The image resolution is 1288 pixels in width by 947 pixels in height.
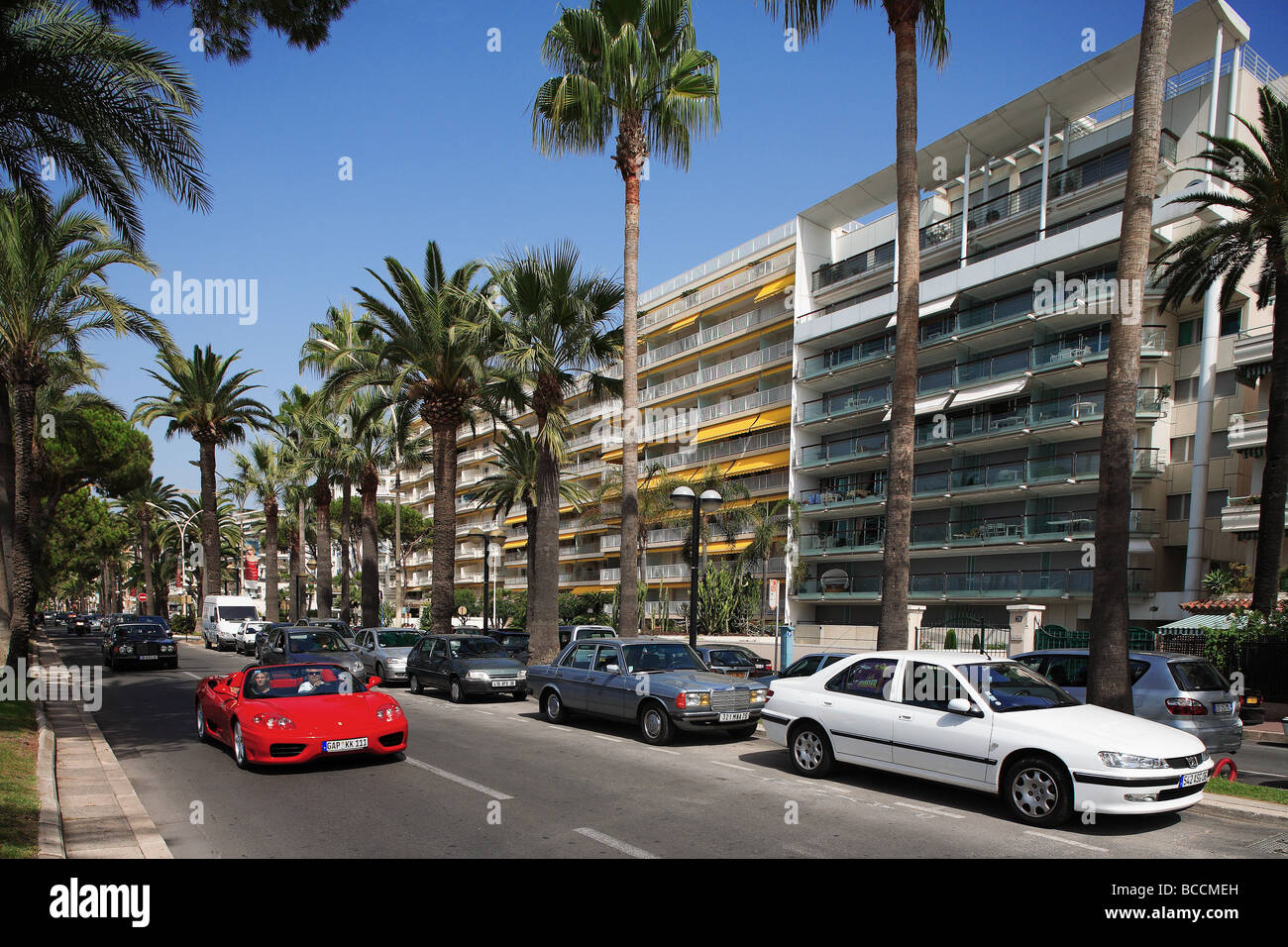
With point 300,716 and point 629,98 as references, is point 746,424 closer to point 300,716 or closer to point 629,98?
point 629,98

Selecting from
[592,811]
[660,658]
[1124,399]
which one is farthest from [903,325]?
[592,811]

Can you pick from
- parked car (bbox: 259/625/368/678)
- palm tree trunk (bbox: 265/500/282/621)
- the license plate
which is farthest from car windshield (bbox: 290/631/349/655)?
palm tree trunk (bbox: 265/500/282/621)

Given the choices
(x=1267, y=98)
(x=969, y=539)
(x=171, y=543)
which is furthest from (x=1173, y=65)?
(x=171, y=543)

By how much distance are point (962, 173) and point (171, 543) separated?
87924 millimetres

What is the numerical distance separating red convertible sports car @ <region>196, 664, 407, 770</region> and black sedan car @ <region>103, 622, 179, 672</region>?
55.3 feet

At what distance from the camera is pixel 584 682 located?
564 inches

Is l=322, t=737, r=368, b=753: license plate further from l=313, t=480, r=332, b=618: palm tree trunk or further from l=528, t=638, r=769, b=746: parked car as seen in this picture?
l=313, t=480, r=332, b=618: palm tree trunk

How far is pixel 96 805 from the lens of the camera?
331 inches

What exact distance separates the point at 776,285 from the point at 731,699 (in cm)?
4144

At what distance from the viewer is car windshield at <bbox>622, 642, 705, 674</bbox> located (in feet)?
45.3

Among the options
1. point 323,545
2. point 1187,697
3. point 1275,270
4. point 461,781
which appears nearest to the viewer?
point 461,781

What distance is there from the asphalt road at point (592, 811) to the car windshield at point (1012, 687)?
1070 millimetres
